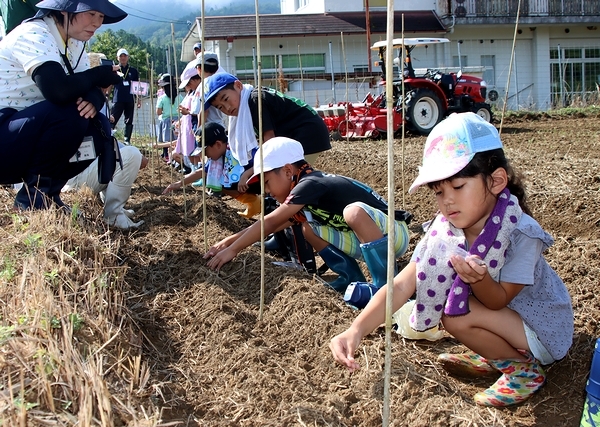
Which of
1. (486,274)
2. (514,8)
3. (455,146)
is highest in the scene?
(514,8)

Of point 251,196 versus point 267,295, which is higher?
point 251,196

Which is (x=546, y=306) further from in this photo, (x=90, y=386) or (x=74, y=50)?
(x=74, y=50)

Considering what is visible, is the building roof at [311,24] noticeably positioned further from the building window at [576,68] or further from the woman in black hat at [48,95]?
the woman in black hat at [48,95]

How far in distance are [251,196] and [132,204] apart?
1093mm

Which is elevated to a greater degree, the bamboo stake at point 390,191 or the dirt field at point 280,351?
the bamboo stake at point 390,191

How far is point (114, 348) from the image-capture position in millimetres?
1903

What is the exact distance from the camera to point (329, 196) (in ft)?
9.62

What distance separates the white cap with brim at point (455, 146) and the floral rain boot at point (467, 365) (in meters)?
0.75

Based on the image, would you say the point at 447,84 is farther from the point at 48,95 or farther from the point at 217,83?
the point at 48,95

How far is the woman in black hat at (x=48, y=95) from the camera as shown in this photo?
Result: 10.1 feet

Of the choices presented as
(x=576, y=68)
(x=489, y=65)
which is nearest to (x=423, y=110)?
(x=489, y=65)

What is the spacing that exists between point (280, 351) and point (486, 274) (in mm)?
804

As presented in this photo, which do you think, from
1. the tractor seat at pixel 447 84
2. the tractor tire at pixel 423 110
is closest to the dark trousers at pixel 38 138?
the tractor tire at pixel 423 110

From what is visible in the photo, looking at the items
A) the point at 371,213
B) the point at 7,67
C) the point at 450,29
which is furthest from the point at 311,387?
the point at 450,29
